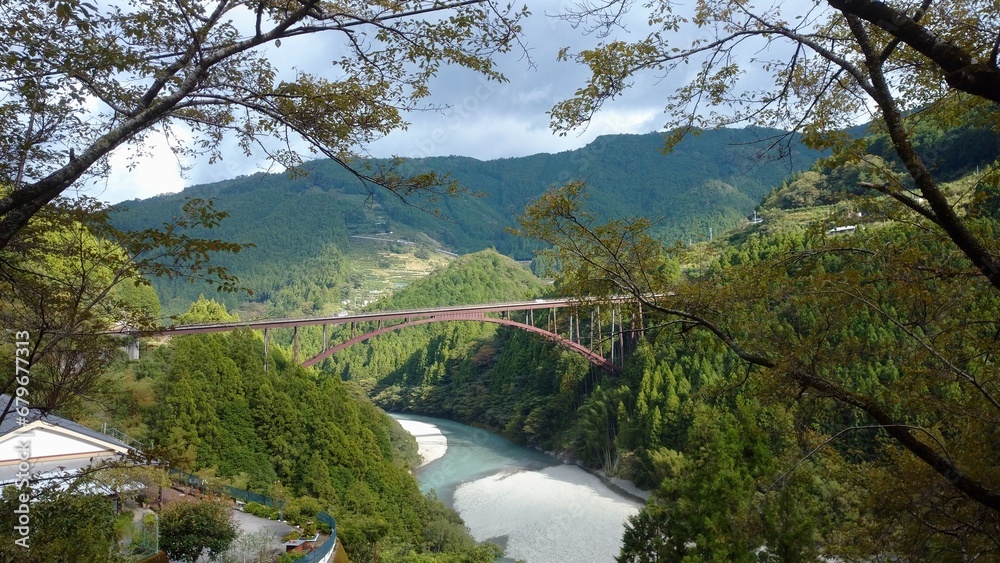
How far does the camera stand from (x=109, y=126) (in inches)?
122

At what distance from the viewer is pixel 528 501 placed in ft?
66.4

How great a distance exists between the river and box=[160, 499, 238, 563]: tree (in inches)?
343

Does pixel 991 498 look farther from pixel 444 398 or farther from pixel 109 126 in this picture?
pixel 444 398

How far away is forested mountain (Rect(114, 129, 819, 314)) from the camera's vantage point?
7762 cm

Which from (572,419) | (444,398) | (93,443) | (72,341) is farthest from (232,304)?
(72,341)

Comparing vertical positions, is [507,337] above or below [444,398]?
above

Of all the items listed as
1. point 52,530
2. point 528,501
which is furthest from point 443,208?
point 52,530

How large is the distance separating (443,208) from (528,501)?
88609 mm

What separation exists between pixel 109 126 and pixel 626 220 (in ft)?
9.59

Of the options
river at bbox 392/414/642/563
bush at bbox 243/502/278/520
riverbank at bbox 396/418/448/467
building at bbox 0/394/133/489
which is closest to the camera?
building at bbox 0/394/133/489

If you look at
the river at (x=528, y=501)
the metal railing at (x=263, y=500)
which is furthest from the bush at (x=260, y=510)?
the river at (x=528, y=501)

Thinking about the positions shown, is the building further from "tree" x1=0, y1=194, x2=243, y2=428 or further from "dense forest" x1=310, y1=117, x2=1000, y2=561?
"dense forest" x1=310, y1=117, x2=1000, y2=561

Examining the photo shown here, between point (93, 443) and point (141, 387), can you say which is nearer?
point (93, 443)

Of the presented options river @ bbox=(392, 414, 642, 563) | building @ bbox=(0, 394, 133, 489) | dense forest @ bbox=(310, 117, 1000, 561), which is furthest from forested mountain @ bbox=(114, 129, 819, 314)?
Result: building @ bbox=(0, 394, 133, 489)
